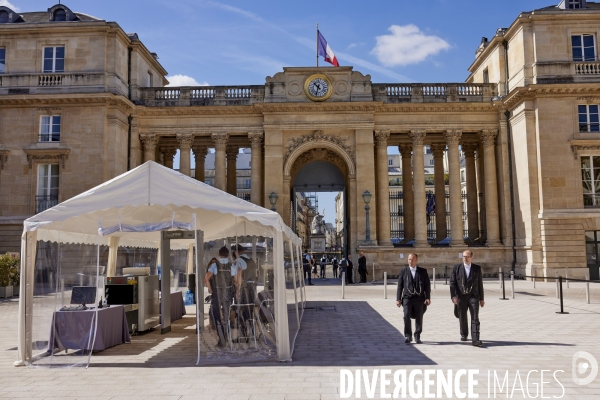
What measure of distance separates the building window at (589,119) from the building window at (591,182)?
1.54m

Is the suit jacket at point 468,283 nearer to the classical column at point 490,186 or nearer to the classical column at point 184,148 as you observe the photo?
the classical column at point 490,186

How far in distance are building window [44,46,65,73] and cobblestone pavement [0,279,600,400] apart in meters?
20.2

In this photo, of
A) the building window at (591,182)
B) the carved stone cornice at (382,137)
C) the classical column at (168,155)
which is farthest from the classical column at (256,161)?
the building window at (591,182)

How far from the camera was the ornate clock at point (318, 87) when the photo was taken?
31797 mm

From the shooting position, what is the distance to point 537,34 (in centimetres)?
2966

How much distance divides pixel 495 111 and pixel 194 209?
26.3 meters

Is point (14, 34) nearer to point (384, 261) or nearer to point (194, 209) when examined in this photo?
point (384, 261)

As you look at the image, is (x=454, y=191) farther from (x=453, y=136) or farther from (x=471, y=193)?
(x=471, y=193)

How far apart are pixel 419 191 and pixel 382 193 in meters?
2.14

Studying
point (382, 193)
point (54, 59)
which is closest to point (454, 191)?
point (382, 193)

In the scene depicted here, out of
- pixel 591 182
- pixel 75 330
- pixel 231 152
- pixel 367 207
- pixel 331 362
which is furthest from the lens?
pixel 231 152

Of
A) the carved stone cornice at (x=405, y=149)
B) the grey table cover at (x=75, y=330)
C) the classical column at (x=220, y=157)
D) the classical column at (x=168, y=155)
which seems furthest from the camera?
the classical column at (x=168, y=155)

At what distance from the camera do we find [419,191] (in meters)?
32.3

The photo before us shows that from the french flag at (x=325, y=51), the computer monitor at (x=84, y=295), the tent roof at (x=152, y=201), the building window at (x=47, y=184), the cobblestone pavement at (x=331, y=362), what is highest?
the french flag at (x=325, y=51)
